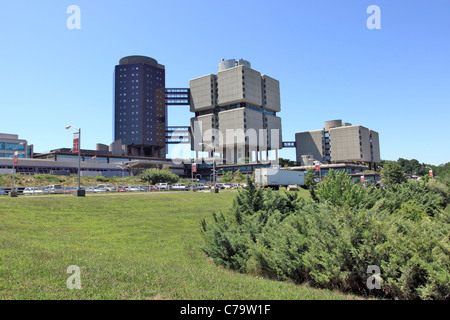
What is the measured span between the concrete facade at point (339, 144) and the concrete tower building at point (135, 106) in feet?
273

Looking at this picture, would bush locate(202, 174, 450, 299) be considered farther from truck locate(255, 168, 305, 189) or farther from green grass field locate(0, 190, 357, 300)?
truck locate(255, 168, 305, 189)

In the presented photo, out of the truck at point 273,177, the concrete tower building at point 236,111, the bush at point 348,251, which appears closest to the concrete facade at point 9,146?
the concrete tower building at point 236,111

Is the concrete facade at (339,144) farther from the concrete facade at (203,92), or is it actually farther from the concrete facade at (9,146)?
the concrete facade at (9,146)

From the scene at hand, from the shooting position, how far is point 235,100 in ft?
484

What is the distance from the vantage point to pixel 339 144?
158875 mm

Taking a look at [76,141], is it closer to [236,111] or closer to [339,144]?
[236,111]

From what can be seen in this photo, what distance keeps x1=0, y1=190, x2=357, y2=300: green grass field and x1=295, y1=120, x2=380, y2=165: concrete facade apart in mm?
134383

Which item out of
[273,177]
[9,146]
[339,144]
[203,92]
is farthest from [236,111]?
[9,146]

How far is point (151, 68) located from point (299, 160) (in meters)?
97.5

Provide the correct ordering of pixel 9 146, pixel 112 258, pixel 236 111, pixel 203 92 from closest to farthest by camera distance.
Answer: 1. pixel 112 258
2. pixel 9 146
3. pixel 236 111
4. pixel 203 92

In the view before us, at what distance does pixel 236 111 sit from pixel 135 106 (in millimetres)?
60425

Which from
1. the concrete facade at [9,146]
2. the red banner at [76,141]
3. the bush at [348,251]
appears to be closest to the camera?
the bush at [348,251]

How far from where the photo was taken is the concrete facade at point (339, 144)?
15400cm
